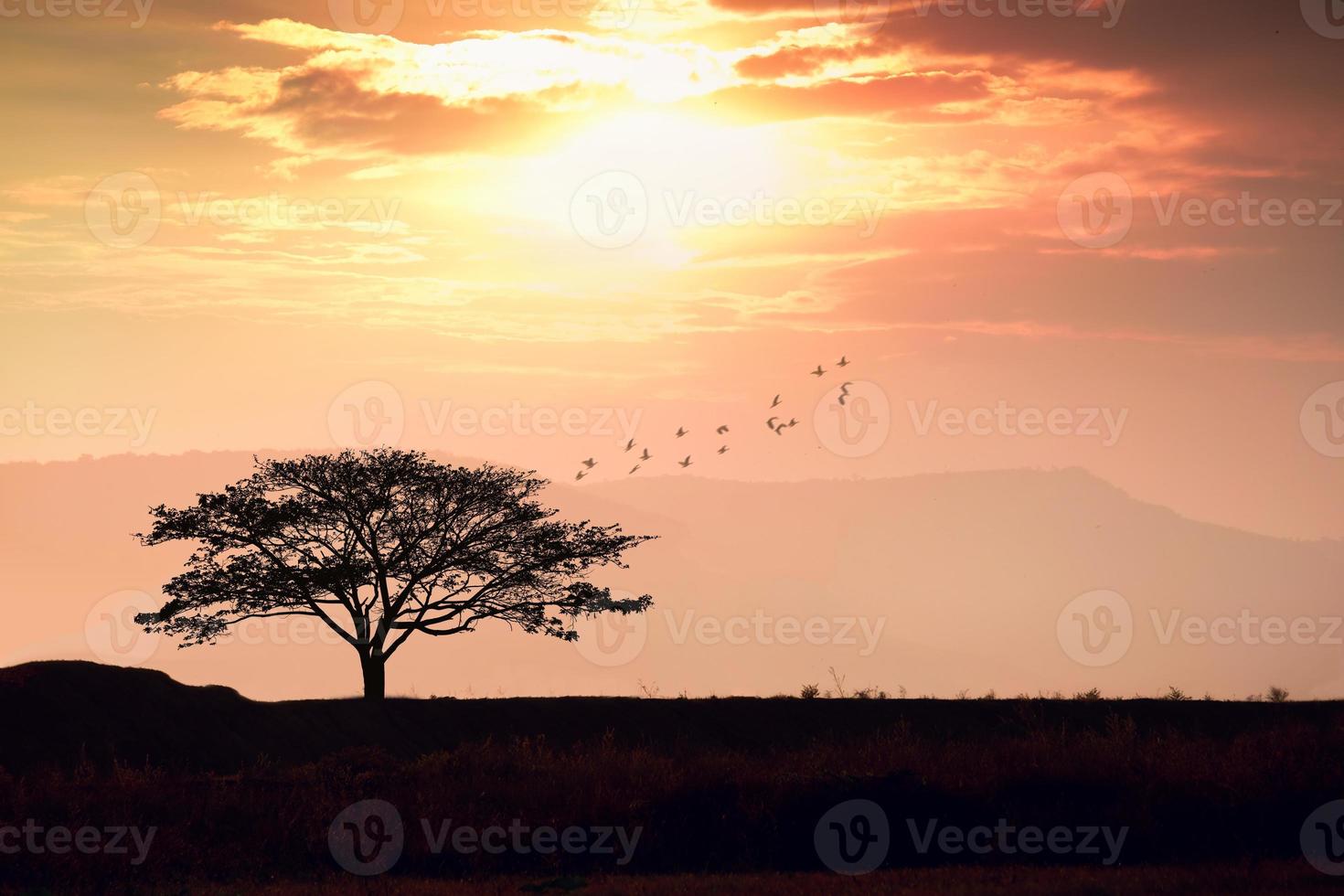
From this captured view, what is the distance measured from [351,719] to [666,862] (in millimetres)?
18911

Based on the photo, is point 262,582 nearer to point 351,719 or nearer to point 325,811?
point 351,719
